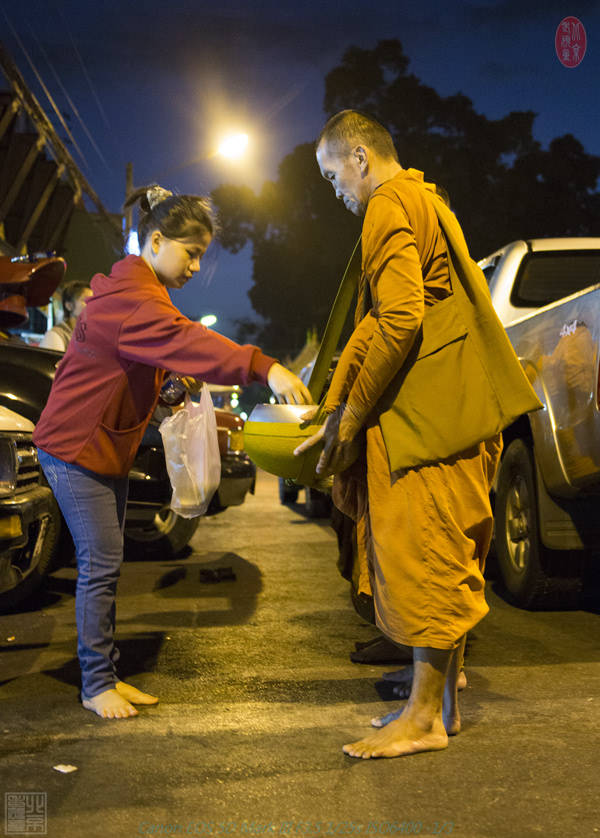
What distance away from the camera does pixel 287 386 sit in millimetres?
2912

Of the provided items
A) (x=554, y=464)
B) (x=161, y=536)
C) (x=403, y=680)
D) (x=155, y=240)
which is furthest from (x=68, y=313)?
(x=403, y=680)

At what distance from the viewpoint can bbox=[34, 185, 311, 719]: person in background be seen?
330cm

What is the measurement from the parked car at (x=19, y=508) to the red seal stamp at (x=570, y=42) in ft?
25.4

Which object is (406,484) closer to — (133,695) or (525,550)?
(133,695)

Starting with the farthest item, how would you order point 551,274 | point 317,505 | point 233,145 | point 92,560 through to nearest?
point 233,145, point 317,505, point 551,274, point 92,560

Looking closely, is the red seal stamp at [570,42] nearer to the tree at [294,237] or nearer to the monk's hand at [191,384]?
the monk's hand at [191,384]

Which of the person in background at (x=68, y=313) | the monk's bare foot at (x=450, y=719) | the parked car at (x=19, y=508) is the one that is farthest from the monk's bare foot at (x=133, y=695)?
the person in background at (x=68, y=313)

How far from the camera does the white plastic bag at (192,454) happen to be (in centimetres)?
397

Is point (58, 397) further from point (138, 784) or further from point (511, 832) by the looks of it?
point (511, 832)

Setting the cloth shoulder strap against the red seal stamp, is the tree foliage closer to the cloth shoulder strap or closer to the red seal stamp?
the red seal stamp

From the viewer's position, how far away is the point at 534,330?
15.9 feet

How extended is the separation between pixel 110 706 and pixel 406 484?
54.9 inches

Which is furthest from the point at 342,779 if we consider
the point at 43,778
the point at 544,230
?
the point at 544,230

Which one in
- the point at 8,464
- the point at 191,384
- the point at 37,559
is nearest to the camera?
the point at 191,384
